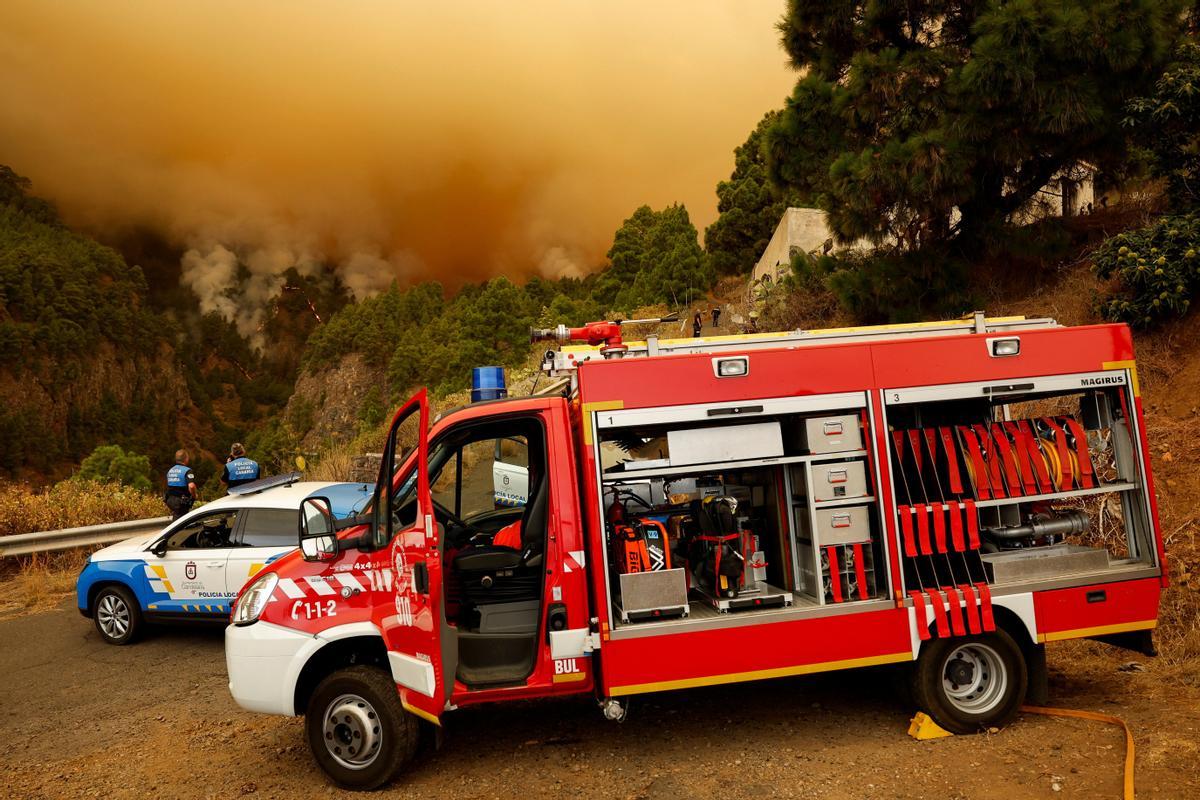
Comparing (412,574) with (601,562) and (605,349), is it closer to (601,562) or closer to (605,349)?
(601,562)

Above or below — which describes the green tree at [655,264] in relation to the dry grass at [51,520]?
above

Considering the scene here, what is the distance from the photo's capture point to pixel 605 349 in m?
5.36

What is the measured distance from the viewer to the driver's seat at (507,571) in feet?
17.3

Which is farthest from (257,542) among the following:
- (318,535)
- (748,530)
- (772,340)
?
(772,340)

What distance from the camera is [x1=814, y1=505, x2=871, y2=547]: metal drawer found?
5.20 meters

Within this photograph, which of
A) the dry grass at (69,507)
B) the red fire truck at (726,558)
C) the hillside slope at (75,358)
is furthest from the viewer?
the hillside slope at (75,358)

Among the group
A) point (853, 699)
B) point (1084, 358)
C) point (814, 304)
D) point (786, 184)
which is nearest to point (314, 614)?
point (853, 699)

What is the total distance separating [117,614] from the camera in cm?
896

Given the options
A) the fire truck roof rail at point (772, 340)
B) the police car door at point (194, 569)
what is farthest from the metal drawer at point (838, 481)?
the police car door at point (194, 569)

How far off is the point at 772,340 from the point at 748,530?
131cm

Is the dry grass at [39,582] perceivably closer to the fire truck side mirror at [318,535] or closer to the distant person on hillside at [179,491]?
the distant person on hillside at [179,491]

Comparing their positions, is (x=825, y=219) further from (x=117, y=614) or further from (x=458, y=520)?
(x=117, y=614)

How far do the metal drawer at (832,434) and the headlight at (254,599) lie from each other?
3.50 meters

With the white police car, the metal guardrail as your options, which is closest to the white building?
the white police car
